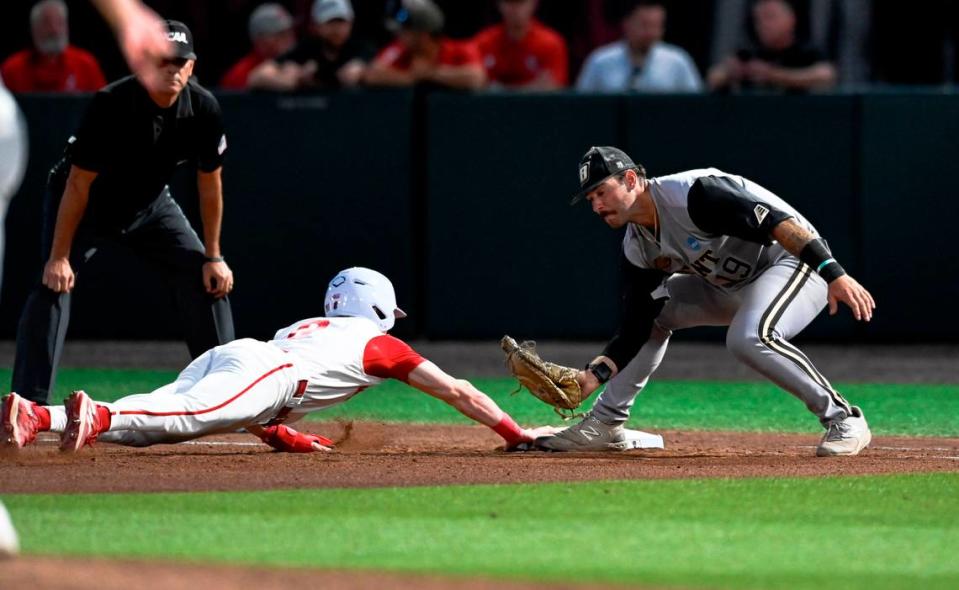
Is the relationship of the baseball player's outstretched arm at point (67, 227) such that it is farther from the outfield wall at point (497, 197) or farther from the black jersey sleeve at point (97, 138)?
the outfield wall at point (497, 197)

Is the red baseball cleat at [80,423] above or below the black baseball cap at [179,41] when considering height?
below

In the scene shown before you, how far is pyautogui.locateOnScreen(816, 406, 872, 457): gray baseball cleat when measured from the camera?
7.60m

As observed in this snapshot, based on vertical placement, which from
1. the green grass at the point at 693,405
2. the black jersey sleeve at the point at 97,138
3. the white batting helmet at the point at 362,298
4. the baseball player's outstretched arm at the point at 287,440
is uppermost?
the black jersey sleeve at the point at 97,138

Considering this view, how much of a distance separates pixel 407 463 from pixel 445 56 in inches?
251

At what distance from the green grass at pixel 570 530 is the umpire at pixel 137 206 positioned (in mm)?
2167

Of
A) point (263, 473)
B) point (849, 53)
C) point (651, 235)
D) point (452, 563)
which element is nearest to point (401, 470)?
point (263, 473)

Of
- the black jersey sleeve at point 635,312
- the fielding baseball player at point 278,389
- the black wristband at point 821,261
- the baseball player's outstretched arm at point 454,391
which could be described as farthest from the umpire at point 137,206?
the black wristband at point 821,261

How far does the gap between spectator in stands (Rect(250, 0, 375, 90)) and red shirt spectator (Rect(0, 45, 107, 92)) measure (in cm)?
148

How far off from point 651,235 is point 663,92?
5.61 metres

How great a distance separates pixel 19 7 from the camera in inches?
650

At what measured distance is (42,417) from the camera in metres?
6.86

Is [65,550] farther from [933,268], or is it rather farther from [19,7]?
[19,7]

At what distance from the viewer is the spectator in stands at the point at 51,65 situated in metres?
13.8

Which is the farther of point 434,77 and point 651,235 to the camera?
point 434,77
